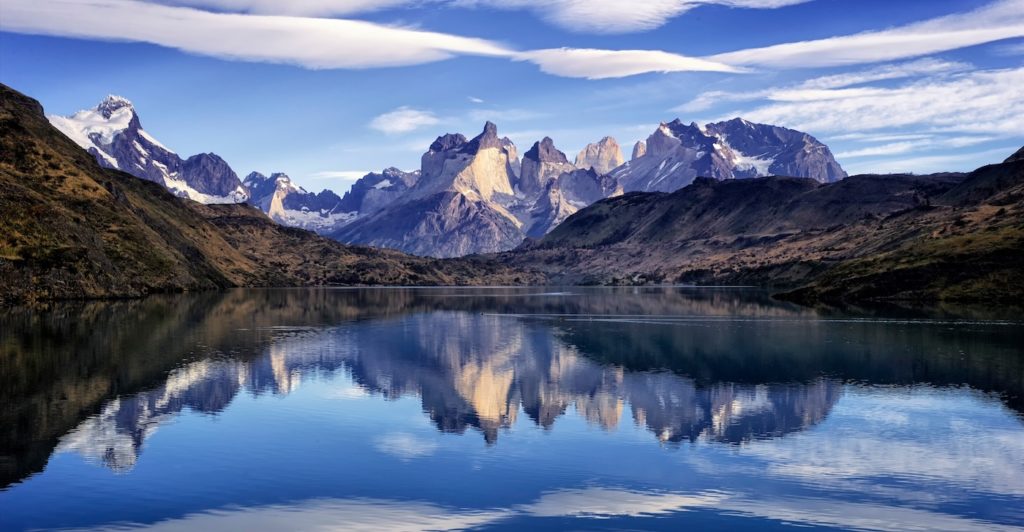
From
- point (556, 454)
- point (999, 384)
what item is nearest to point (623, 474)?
point (556, 454)

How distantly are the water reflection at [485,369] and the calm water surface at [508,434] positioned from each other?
1.56ft

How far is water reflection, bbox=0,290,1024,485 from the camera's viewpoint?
63.3m

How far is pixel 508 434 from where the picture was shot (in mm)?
60438

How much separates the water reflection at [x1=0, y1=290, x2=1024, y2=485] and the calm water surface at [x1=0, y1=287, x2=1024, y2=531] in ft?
1.56

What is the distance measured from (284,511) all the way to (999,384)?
243 ft

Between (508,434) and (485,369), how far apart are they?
3899cm

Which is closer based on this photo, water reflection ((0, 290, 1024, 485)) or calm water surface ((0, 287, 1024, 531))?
calm water surface ((0, 287, 1024, 531))

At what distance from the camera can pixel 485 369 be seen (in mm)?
99312

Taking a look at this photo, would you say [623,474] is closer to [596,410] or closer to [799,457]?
[799,457]

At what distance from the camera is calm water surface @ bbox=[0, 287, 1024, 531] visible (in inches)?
1613

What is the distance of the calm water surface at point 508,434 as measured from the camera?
41.0m

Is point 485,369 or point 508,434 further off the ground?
point 508,434

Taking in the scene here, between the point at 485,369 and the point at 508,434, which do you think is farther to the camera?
the point at 485,369

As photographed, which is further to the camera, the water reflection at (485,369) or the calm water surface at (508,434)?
the water reflection at (485,369)
